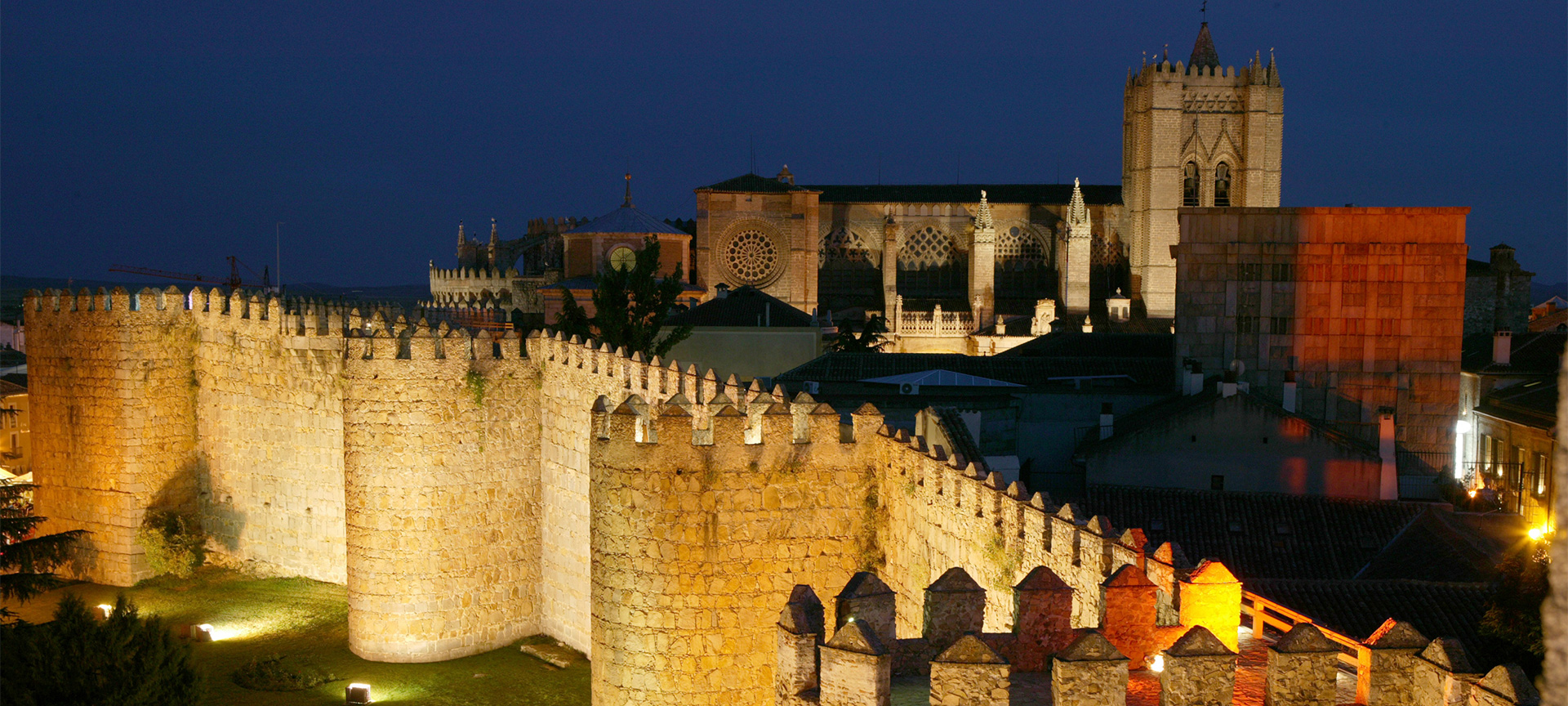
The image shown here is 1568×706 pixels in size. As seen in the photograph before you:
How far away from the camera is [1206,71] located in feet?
164

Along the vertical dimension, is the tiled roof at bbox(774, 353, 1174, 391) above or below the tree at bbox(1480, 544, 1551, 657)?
above

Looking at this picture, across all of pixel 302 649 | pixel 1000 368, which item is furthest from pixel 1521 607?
pixel 1000 368

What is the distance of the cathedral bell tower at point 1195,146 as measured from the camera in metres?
49.1

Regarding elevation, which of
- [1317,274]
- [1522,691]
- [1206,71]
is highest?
[1206,71]

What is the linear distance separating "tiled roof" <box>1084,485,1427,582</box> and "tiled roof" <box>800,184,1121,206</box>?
35575 mm

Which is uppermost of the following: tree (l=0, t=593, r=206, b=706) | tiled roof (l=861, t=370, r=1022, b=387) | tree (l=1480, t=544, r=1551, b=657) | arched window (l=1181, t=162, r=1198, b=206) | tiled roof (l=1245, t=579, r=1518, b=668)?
arched window (l=1181, t=162, r=1198, b=206)

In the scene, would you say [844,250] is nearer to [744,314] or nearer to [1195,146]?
[1195,146]

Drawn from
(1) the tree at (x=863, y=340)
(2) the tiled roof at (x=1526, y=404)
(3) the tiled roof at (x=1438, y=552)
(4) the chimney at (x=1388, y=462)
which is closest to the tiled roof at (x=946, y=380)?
(4) the chimney at (x=1388, y=462)

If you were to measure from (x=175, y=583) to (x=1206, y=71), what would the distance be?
1694 inches

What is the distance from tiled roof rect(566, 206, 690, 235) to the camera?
139 ft

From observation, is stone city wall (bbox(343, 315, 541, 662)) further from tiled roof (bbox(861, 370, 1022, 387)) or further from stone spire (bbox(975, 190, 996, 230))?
stone spire (bbox(975, 190, 996, 230))

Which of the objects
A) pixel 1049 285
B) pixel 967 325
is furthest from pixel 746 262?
pixel 1049 285

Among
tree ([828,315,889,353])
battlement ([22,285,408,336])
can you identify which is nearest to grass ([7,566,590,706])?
battlement ([22,285,408,336])

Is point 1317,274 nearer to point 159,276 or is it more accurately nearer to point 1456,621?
point 1456,621
